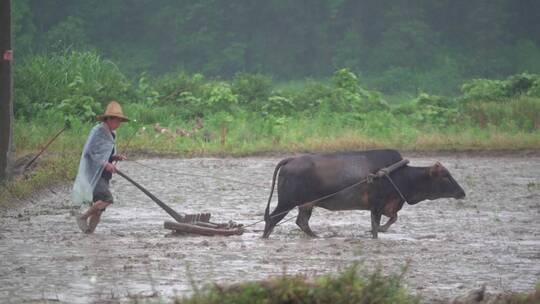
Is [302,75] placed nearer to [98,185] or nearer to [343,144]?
[343,144]

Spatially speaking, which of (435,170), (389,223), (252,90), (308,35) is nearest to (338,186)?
(389,223)

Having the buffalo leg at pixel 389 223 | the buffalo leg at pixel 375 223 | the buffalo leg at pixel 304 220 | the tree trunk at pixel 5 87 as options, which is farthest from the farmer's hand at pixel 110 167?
the tree trunk at pixel 5 87

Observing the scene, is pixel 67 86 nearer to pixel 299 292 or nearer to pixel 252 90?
pixel 252 90

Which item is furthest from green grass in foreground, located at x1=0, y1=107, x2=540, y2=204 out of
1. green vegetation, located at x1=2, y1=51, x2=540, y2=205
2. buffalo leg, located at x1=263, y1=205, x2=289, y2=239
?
buffalo leg, located at x1=263, y1=205, x2=289, y2=239

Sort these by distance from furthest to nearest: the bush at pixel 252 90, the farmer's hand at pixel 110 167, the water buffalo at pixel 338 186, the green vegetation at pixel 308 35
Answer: the green vegetation at pixel 308 35, the bush at pixel 252 90, the water buffalo at pixel 338 186, the farmer's hand at pixel 110 167

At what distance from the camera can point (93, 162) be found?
12.4 meters

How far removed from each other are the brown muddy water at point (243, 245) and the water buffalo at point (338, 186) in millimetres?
280

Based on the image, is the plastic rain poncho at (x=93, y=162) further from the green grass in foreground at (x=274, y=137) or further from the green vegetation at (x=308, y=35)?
the green vegetation at (x=308, y=35)

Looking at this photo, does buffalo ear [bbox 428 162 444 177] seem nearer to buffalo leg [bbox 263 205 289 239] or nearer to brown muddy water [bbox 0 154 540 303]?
brown muddy water [bbox 0 154 540 303]

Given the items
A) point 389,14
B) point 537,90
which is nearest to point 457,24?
point 389,14

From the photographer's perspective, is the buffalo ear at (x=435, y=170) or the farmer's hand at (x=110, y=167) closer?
the farmer's hand at (x=110, y=167)

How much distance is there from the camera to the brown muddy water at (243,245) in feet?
30.6

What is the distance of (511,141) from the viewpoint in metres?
21.8

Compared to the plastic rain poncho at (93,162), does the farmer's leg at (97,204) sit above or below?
below
